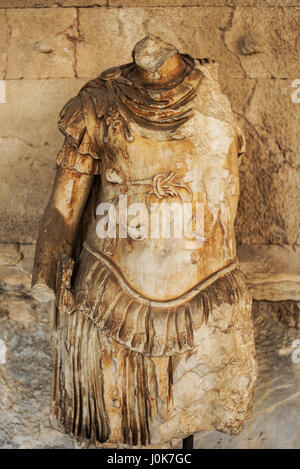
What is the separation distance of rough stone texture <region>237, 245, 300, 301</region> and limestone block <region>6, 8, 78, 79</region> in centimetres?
116

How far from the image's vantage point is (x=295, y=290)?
318cm

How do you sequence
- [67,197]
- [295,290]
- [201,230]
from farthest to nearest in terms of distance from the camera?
[295,290] < [67,197] < [201,230]

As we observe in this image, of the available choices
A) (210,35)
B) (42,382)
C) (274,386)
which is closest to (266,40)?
(210,35)

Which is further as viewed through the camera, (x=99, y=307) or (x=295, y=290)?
(x=295, y=290)

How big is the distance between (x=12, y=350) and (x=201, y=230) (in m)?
1.30

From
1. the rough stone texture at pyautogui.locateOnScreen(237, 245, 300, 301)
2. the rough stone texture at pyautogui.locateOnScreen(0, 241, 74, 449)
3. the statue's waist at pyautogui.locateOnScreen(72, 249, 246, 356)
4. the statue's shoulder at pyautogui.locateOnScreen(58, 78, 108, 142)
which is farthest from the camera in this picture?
the rough stone texture at pyautogui.locateOnScreen(0, 241, 74, 449)

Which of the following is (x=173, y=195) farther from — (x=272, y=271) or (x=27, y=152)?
(x=27, y=152)

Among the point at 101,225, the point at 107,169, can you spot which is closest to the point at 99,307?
the point at 101,225

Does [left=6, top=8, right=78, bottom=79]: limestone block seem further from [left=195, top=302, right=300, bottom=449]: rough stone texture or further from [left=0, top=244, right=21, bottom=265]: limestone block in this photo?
[left=195, top=302, right=300, bottom=449]: rough stone texture

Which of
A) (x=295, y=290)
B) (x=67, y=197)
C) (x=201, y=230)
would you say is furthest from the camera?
(x=295, y=290)

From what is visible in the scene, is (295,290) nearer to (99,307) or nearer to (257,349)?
(257,349)

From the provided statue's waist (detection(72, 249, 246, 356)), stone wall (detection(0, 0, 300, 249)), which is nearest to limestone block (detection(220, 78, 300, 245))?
stone wall (detection(0, 0, 300, 249))

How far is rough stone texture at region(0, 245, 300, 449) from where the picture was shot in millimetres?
3236
